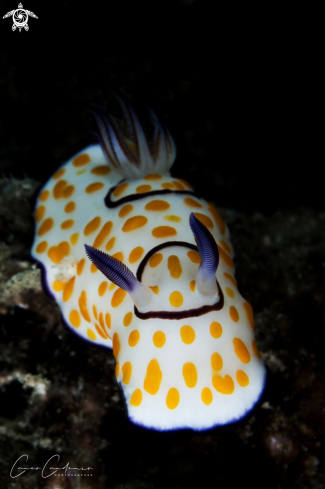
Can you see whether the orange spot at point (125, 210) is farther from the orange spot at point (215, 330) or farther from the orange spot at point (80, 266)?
the orange spot at point (215, 330)

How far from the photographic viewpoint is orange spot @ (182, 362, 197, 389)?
2068mm

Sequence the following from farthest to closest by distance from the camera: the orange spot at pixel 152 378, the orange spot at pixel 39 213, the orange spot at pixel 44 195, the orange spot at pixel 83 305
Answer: the orange spot at pixel 44 195, the orange spot at pixel 39 213, the orange spot at pixel 83 305, the orange spot at pixel 152 378

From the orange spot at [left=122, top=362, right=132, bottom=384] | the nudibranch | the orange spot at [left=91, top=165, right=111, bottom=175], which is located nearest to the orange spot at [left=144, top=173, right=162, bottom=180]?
the nudibranch

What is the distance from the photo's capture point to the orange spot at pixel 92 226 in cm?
310

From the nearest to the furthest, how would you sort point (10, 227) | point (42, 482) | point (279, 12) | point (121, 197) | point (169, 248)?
point (169, 248) → point (42, 482) → point (121, 197) → point (279, 12) → point (10, 227)

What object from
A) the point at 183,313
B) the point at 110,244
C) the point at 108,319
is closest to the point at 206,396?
the point at 183,313

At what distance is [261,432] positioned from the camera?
3004 mm

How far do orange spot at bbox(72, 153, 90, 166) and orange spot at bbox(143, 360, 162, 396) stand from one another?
2378 millimetres

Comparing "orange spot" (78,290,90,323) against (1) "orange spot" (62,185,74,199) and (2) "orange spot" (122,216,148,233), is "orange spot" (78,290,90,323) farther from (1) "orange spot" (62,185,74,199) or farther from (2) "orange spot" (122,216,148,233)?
(1) "orange spot" (62,185,74,199)

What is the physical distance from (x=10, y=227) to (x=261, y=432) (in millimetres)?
2865

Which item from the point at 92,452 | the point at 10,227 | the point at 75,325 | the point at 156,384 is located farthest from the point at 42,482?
the point at 10,227

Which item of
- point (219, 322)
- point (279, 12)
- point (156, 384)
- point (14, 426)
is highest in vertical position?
point (279, 12)

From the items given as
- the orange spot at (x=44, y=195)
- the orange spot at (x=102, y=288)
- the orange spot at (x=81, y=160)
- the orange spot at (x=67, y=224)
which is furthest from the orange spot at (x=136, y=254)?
the orange spot at (x=81, y=160)

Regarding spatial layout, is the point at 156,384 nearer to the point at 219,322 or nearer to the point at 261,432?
the point at 219,322
